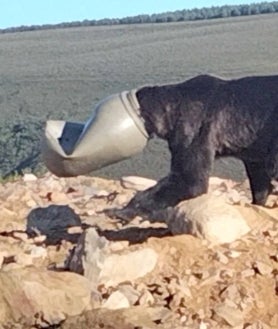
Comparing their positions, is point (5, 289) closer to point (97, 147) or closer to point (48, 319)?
point (48, 319)

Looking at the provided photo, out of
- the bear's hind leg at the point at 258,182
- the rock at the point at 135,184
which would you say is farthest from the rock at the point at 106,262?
the rock at the point at 135,184

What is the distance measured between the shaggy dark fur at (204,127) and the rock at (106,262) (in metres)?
1.89

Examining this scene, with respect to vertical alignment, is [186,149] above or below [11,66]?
above

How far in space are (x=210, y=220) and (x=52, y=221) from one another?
72.0 inches

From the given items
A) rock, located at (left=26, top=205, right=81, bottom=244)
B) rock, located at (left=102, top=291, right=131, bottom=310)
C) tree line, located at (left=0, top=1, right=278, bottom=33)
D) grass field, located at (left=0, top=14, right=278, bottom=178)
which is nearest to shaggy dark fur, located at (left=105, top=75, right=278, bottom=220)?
rock, located at (left=26, top=205, right=81, bottom=244)

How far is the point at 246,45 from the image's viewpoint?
147 ft

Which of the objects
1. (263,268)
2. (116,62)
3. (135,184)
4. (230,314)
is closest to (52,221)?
(135,184)

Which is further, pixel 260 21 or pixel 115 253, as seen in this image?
pixel 260 21

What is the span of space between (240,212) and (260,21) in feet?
141

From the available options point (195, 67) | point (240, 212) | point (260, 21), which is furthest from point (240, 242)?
point (260, 21)

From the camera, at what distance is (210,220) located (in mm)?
8547

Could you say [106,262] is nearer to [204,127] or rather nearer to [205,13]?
[204,127]

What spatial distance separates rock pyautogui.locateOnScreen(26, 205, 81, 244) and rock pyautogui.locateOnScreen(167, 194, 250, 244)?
108 centimetres

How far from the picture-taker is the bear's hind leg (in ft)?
34.9
